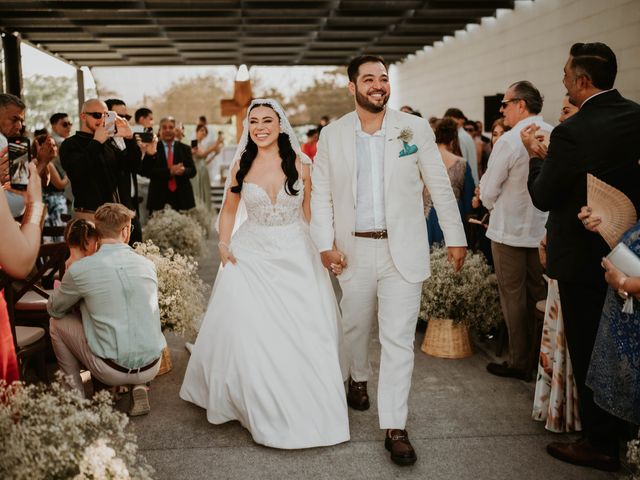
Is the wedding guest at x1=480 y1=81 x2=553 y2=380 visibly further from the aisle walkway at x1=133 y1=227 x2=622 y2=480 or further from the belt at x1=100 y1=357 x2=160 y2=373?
the belt at x1=100 y1=357 x2=160 y2=373

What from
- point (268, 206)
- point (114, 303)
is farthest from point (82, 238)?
point (268, 206)

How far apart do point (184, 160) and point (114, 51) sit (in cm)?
906

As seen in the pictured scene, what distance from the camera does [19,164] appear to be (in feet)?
8.43

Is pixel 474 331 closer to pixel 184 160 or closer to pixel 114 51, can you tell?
pixel 184 160

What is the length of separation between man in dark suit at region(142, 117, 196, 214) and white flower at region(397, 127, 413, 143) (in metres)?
4.87

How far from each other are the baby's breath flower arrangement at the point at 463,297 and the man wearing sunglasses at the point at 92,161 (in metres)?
2.60

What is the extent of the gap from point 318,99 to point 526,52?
38.5 ft

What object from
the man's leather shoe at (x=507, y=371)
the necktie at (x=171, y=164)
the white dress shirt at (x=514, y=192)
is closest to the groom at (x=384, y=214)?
the white dress shirt at (x=514, y=192)

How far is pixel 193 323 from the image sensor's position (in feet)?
15.1

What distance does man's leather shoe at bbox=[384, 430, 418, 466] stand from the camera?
3.24 m

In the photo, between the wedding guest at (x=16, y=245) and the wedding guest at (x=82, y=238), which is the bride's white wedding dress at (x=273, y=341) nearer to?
the wedding guest at (x=82, y=238)

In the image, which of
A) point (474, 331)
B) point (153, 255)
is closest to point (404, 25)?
point (474, 331)

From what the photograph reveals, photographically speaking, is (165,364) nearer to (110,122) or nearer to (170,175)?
(110,122)

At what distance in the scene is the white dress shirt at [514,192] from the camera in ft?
14.0
